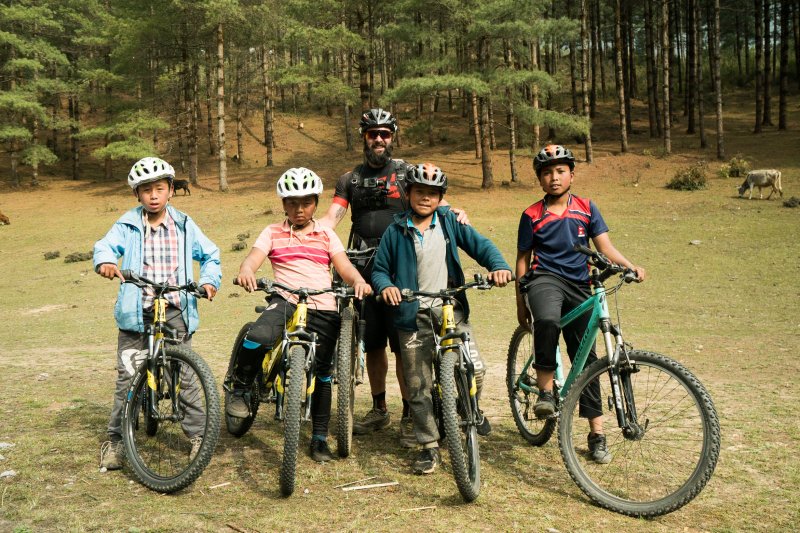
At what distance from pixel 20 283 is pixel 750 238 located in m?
18.9

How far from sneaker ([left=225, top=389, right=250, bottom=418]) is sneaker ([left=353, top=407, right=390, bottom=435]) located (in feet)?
3.24

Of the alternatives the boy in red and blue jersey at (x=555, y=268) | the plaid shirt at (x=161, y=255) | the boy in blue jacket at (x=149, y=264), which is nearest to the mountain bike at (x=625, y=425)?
the boy in red and blue jersey at (x=555, y=268)

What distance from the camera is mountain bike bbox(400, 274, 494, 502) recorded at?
379 cm

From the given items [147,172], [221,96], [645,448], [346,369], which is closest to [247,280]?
[346,369]

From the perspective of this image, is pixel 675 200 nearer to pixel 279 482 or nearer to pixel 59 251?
pixel 59 251

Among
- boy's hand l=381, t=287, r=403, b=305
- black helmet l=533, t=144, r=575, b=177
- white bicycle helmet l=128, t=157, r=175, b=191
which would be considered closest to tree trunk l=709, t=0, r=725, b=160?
black helmet l=533, t=144, r=575, b=177

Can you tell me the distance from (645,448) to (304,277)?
2.55 m

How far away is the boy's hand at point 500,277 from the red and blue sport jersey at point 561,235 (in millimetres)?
526

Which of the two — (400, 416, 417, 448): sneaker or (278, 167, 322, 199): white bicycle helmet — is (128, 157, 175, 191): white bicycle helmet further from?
(400, 416, 417, 448): sneaker

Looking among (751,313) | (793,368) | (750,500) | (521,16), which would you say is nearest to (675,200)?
(521,16)

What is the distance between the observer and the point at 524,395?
512 cm

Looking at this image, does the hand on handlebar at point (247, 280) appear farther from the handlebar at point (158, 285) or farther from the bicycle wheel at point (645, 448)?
the bicycle wheel at point (645, 448)

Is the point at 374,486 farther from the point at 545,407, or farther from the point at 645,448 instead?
the point at 645,448

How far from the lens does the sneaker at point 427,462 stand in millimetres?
4324
